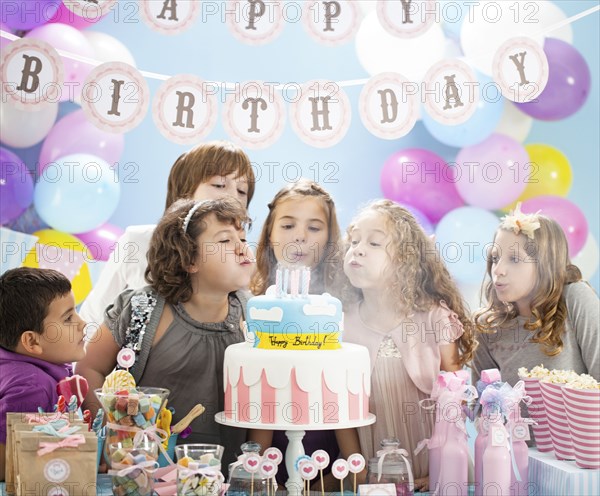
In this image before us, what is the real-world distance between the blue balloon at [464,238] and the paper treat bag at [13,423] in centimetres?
135

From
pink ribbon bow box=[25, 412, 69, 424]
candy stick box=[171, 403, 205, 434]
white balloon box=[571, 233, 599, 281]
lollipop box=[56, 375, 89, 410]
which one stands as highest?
white balloon box=[571, 233, 599, 281]

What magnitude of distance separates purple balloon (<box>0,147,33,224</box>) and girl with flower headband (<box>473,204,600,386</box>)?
1573mm

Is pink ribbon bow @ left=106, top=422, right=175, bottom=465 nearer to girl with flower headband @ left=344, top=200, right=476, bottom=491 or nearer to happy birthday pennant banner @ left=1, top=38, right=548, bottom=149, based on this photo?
girl with flower headband @ left=344, top=200, right=476, bottom=491

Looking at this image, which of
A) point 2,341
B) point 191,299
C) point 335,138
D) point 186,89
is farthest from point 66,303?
point 335,138

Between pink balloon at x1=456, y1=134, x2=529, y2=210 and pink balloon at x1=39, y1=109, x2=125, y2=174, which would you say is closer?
pink balloon at x1=39, y1=109, x2=125, y2=174

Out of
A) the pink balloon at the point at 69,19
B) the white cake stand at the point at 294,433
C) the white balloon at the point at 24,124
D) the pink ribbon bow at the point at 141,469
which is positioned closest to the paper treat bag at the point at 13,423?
the pink ribbon bow at the point at 141,469

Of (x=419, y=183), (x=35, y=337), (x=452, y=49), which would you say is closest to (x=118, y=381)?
(x=35, y=337)

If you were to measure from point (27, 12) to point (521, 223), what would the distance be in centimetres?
179

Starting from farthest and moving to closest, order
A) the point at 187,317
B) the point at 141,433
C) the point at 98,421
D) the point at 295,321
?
the point at 187,317 < the point at 98,421 < the point at 295,321 < the point at 141,433

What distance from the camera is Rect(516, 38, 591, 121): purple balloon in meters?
3.05

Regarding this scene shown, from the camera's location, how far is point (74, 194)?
288cm

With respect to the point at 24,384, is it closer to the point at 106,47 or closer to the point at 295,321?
the point at 295,321

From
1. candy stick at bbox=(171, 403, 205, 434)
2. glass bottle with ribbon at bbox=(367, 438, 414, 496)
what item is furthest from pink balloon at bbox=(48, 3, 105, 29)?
glass bottle with ribbon at bbox=(367, 438, 414, 496)

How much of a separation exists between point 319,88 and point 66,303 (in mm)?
1108
